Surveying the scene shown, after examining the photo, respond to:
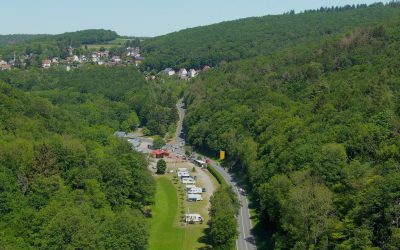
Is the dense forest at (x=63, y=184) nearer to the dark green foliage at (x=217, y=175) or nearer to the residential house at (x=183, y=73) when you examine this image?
the dark green foliage at (x=217, y=175)

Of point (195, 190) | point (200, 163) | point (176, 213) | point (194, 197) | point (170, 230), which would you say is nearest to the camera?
point (170, 230)

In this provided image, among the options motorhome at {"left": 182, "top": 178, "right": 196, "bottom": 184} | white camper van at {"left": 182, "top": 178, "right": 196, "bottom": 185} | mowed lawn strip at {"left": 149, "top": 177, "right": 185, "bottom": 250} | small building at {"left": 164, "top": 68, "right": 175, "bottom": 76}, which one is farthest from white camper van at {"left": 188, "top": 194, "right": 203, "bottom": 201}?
small building at {"left": 164, "top": 68, "right": 175, "bottom": 76}

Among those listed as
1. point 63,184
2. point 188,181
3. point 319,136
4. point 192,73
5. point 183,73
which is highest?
point 192,73

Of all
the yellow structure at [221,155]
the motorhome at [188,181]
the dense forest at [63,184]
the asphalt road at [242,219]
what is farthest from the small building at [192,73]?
the motorhome at [188,181]

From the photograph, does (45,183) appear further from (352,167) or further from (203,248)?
(352,167)

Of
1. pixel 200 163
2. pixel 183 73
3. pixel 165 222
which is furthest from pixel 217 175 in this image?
pixel 183 73

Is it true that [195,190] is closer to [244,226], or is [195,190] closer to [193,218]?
[193,218]

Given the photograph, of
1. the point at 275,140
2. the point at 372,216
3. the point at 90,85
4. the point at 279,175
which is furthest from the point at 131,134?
the point at 372,216
